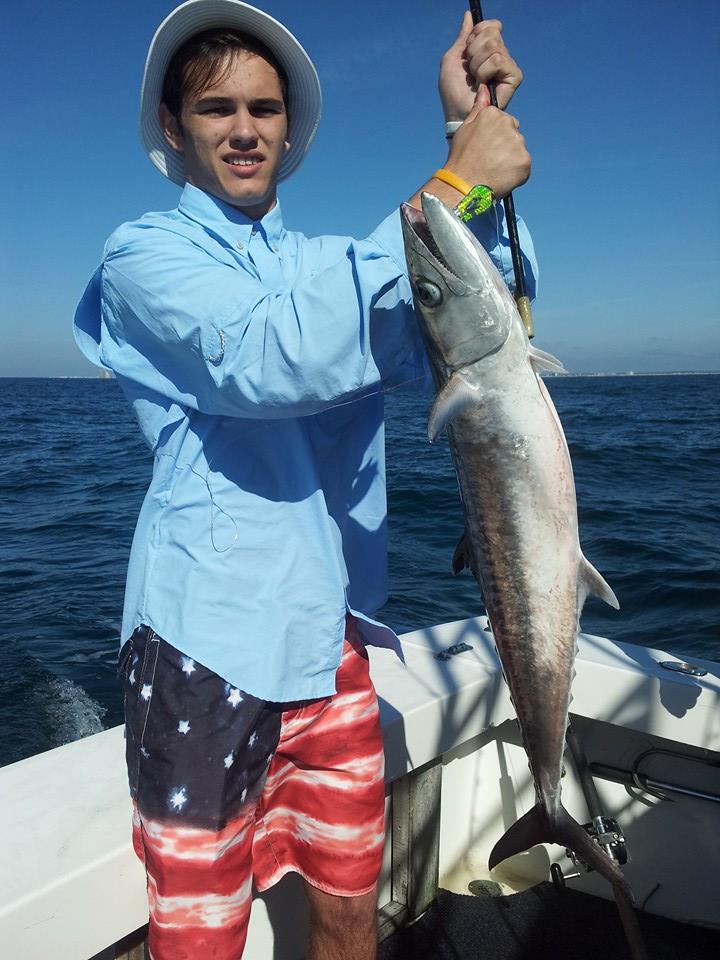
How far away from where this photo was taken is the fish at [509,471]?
180 centimetres

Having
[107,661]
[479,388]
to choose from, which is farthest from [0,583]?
[479,388]

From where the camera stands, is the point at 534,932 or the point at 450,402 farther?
the point at 534,932

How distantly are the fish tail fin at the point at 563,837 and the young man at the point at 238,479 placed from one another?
435mm

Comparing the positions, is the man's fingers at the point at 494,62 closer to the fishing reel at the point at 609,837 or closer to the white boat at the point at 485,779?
the white boat at the point at 485,779

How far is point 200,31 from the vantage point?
1.99 meters

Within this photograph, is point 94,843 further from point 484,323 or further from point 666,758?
point 666,758

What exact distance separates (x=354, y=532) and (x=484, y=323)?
2.31ft

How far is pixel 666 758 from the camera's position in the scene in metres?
3.19

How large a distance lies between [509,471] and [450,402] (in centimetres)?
24

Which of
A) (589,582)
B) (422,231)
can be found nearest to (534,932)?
(589,582)

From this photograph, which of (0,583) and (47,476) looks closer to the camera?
(0,583)

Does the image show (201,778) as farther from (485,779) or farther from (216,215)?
(485,779)

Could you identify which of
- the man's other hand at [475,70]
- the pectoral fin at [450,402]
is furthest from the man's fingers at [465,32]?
the pectoral fin at [450,402]

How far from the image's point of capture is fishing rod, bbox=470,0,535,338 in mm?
1962
